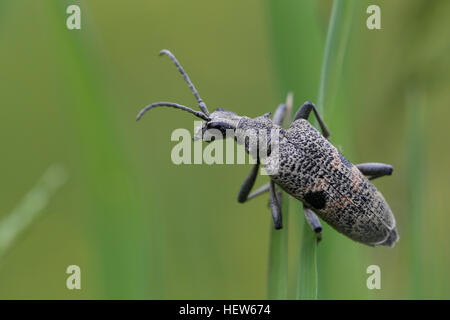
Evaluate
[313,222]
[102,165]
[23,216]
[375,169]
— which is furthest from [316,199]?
[23,216]

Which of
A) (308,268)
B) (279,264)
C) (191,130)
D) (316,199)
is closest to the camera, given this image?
(308,268)

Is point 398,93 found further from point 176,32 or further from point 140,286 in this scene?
point 176,32

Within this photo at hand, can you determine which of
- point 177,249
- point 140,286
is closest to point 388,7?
point 177,249

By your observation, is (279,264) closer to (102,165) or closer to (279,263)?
(279,263)

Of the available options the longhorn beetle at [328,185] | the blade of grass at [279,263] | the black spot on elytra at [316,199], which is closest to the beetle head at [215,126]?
the longhorn beetle at [328,185]

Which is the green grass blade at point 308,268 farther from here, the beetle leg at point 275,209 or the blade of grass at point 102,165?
the blade of grass at point 102,165

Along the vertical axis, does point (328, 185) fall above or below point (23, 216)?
above
